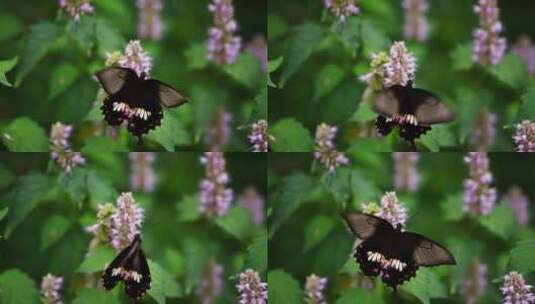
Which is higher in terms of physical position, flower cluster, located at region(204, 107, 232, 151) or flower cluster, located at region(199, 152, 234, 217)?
flower cluster, located at region(204, 107, 232, 151)

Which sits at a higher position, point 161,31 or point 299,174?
point 161,31

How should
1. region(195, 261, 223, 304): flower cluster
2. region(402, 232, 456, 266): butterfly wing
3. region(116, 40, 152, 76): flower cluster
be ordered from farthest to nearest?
region(195, 261, 223, 304): flower cluster → region(116, 40, 152, 76): flower cluster → region(402, 232, 456, 266): butterfly wing

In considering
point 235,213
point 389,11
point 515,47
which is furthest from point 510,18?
point 235,213

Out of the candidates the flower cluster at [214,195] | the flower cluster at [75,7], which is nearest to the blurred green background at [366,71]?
the flower cluster at [214,195]

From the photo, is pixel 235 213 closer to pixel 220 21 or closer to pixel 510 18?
pixel 220 21

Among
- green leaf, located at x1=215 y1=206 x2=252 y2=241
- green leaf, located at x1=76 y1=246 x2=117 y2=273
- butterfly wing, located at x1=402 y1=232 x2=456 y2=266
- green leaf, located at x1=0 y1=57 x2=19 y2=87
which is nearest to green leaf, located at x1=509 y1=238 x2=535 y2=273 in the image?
butterfly wing, located at x1=402 y1=232 x2=456 y2=266

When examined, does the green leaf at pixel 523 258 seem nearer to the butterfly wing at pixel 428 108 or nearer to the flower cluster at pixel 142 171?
the butterfly wing at pixel 428 108

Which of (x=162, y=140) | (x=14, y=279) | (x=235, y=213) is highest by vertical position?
(x=162, y=140)

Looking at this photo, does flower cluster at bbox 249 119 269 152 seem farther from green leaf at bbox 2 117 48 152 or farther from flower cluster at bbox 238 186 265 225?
green leaf at bbox 2 117 48 152
